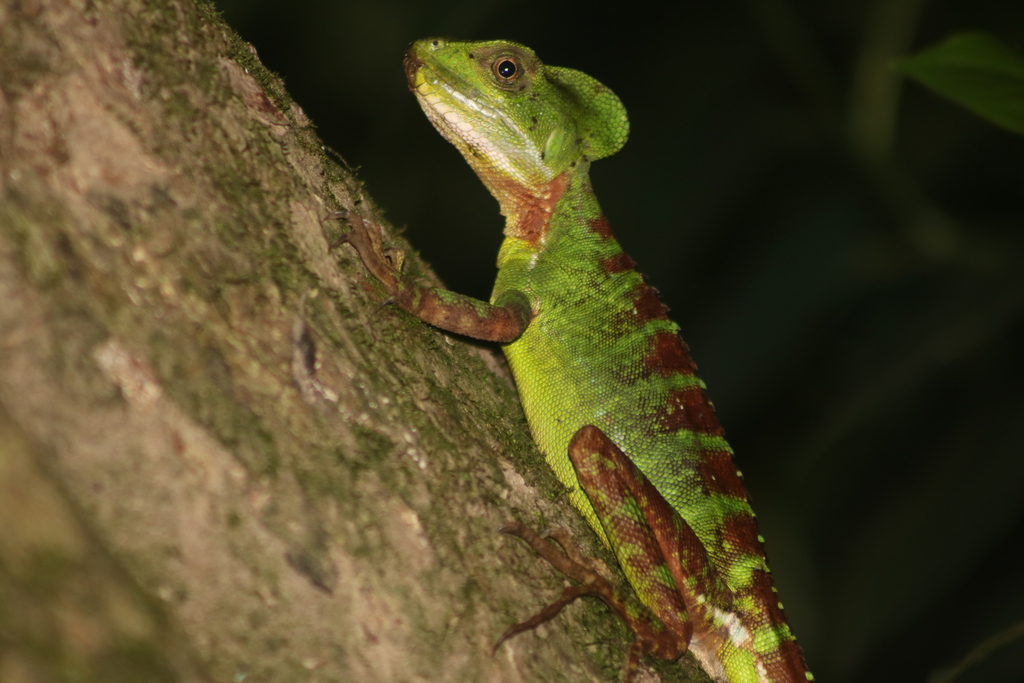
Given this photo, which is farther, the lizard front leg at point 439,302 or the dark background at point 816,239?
the dark background at point 816,239

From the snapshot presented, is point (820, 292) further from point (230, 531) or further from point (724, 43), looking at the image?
point (230, 531)

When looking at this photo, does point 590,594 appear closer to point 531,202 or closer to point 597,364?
point 597,364

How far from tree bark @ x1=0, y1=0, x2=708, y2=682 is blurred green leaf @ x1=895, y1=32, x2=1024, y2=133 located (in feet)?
8.59

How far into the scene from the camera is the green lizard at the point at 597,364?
2.99 meters

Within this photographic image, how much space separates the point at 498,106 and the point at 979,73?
6.72 ft

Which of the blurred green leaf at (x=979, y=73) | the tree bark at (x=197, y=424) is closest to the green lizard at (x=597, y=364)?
the tree bark at (x=197, y=424)

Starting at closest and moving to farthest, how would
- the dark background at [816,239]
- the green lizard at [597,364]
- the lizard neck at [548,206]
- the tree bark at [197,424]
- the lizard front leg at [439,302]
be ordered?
the tree bark at [197,424]
the lizard front leg at [439,302]
the green lizard at [597,364]
the lizard neck at [548,206]
the dark background at [816,239]

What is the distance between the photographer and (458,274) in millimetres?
8234

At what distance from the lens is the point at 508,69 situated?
3682 millimetres

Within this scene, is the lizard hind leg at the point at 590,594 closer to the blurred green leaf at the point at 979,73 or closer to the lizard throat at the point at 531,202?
the lizard throat at the point at 531,202

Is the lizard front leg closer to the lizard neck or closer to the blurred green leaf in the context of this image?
the lizard neck

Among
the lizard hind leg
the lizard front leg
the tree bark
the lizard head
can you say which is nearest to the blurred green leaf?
the lizard head

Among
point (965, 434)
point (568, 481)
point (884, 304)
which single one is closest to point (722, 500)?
point (568, 481)

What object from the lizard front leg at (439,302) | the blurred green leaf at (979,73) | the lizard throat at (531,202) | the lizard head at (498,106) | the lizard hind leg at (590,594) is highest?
the blurred green leaf at (979,73)
